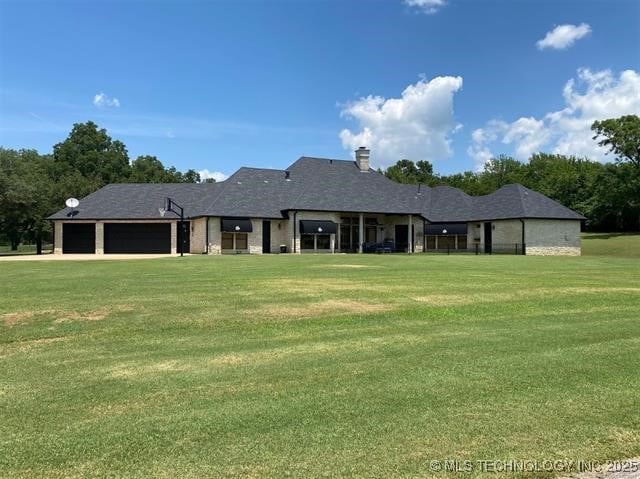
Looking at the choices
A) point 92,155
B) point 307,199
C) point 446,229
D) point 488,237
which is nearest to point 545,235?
point 488,237

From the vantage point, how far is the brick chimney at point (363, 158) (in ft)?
159

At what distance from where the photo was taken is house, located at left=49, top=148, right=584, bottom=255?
41.7m

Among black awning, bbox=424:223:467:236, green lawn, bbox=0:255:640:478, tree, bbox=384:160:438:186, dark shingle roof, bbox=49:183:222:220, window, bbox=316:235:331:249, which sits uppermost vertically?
tree, bbox=384:160:438:186

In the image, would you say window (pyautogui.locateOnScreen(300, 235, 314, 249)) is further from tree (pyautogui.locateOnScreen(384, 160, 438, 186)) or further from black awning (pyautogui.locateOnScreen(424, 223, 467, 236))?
tree (pyautogui.locateOnScreen(384, 160, 438, 186))

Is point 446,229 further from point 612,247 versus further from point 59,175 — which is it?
point 59,175

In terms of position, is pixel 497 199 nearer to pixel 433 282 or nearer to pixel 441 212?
pixel 441 212

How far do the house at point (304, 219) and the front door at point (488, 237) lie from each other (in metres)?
0.09

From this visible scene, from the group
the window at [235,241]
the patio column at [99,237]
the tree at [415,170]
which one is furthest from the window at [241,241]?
the tree at [415,170]

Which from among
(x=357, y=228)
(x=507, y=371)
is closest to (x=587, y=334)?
(x=507, y=371)

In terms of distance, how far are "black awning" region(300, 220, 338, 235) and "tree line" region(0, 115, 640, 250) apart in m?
21.4

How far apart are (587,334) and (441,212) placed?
39.3 meters

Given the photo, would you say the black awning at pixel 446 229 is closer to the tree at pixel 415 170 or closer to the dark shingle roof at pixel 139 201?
the dark shingle roof at pixel 139 201

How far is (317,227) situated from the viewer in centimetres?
4225

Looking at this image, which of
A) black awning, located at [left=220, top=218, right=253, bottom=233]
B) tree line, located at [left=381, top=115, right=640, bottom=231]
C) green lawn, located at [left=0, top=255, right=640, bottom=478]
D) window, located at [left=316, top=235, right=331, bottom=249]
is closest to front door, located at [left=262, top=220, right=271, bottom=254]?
black awning, located at [left=220, top=218, right=253, bottom=233]
